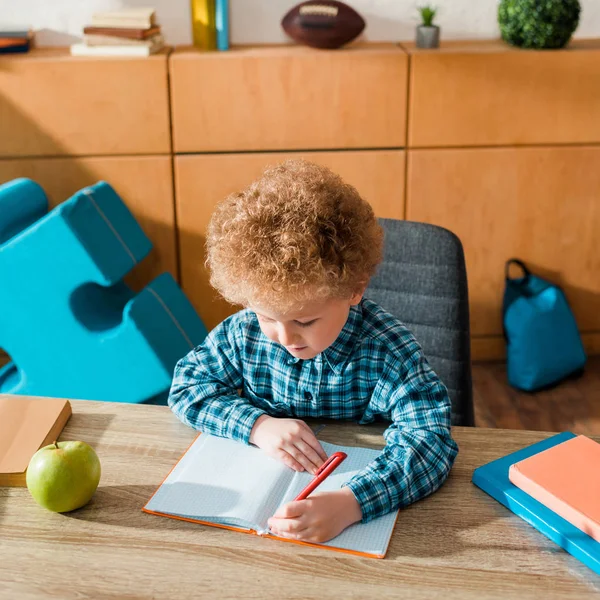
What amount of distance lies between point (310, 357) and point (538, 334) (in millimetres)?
2051

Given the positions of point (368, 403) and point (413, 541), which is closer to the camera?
point (413, 541)

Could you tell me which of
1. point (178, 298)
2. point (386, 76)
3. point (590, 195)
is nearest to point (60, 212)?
point (178, 298)

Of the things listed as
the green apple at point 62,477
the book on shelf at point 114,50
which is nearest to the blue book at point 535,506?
the green apple at point 62,477

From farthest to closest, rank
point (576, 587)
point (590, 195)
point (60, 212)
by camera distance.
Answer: point (590, 195) → point (60, 212) → point (576, 587)

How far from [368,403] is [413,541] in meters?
0.34

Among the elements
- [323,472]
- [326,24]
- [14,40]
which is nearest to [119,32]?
[14,40]

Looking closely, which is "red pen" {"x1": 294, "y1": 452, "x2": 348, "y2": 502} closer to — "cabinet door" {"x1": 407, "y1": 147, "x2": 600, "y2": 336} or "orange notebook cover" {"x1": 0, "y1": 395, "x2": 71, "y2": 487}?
"orange notebook cover" {"x1": 0, "y1": 395, "x2": 71, "y2": 487}

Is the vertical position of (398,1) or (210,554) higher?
(398,1)

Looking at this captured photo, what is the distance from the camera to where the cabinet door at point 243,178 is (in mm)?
3096

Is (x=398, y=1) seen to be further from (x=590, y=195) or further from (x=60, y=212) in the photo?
(x=60, y=212)

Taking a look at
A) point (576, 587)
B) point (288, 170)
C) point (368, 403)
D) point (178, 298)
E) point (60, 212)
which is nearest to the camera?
point (576, 587)

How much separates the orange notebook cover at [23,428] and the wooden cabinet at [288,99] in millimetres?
1801

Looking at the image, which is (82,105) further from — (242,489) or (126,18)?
(242,489)

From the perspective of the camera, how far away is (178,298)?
295cm
